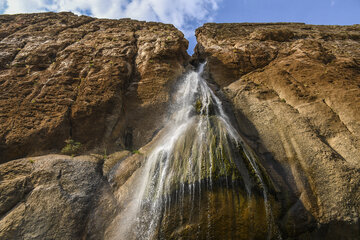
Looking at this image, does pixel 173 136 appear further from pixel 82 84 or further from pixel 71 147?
pixel 82 84

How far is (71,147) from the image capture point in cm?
930

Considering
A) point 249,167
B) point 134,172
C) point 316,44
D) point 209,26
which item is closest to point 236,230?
point 249,167

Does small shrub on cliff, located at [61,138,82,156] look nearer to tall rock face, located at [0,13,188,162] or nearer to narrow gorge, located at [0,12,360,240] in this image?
narrow gorge, located at [0,12,360,240]

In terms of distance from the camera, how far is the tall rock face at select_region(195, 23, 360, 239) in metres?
7.39

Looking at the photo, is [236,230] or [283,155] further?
[283,155]

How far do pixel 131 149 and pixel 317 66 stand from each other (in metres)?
12.3

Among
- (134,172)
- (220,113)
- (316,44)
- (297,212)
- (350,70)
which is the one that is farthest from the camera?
(316,44)

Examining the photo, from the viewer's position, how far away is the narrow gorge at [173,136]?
6570mm

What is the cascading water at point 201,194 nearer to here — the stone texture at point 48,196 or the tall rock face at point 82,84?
the stone texture at point 48,196

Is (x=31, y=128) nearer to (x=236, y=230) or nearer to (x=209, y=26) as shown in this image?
(x=236, y=230)

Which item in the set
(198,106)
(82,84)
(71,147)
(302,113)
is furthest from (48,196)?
(302,113)

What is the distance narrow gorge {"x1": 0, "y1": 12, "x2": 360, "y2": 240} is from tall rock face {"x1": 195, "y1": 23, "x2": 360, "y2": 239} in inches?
2.3

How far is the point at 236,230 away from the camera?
6.12 meters

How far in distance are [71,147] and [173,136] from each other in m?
4.76
